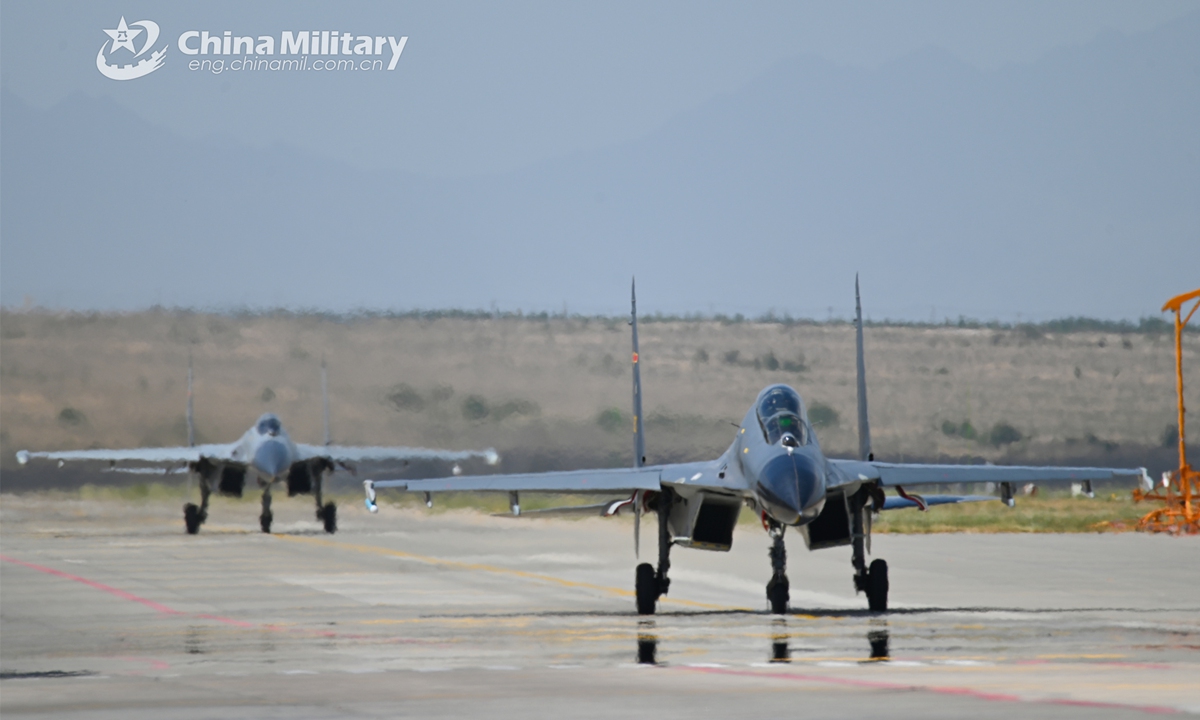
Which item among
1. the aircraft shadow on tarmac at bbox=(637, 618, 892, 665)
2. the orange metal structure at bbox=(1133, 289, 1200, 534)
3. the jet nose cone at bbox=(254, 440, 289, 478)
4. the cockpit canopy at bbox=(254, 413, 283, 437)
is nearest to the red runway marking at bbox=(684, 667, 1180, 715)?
the aircraft shadow on tarmac at bbox=(637, 618, 892, 665)

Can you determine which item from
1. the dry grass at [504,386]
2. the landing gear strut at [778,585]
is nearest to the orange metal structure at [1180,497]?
the dry grass at [504,386]

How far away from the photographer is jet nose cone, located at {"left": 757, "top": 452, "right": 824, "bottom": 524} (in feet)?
57.9

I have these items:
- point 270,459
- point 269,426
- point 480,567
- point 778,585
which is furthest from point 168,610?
point 269,426

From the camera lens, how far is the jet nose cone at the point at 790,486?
695 inches

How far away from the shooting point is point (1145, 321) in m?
75.6

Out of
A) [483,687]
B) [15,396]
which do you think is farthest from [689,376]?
[483,687]

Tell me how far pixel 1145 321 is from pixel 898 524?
38.7m

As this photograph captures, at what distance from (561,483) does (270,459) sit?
20.1 meters

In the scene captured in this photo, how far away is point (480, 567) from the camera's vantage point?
95.1ft

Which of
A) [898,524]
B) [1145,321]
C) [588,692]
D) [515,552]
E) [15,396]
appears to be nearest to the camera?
[588,692]

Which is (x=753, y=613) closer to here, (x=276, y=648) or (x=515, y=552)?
(x=276, y=648)

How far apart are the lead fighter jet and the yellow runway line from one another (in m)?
1.52

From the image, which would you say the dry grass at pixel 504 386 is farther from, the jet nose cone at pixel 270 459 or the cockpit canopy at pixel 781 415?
the cockpit canopy at pixel 781 415

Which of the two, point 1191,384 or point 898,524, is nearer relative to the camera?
point 898,524
